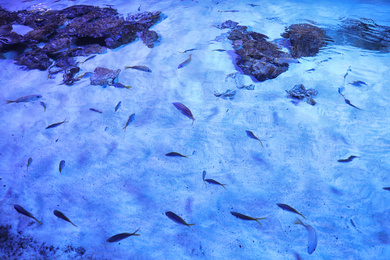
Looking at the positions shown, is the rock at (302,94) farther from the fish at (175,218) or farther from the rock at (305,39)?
the fish at (175,218)

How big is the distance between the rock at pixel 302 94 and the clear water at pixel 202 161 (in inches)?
4.2

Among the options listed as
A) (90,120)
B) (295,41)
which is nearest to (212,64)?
(295,41)

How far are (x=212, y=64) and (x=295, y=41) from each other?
1.89m

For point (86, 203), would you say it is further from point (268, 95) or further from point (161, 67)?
point (268, 95)

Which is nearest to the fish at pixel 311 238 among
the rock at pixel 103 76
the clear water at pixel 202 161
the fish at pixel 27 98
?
the clear water at pixel 202 161

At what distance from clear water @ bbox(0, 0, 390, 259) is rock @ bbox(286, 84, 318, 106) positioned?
0.35ft

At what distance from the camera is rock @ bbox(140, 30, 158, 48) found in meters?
4.07

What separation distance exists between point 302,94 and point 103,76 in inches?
130

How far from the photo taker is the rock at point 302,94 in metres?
2.76

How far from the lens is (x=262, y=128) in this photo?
2.50m

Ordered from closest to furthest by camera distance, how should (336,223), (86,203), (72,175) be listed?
(336,223) → (86,203) → (72,175)

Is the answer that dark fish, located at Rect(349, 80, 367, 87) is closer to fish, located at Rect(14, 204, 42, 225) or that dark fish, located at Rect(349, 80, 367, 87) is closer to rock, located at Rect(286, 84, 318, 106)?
rock, located at Rect(286, 84, 318, 106)

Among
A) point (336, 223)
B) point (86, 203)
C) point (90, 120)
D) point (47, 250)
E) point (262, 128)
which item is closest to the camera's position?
point (47, 250)

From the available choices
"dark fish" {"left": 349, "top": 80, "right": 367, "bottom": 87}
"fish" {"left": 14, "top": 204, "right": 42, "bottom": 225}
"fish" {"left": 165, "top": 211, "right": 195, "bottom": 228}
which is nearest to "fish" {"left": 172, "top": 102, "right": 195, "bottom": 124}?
"fish" {"left": 165, "top": 211, "right": 195, "bottom": 228}
